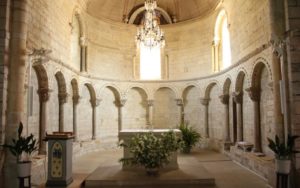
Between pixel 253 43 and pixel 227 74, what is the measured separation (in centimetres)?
292

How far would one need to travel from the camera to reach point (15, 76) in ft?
21.7

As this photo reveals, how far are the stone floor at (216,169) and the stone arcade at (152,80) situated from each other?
0.33 metres

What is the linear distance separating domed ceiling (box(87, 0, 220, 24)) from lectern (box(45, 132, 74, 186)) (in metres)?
8.84

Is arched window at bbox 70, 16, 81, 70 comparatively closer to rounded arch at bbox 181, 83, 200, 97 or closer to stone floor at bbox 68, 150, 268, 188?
stone floor at bbox 68, 150, 268, 188

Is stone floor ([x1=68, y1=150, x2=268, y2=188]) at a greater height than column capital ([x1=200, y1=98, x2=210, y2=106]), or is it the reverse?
column capital ([x1=200, y1=98, x2=210, y2=106])

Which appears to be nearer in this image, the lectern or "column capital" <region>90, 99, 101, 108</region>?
the lectern

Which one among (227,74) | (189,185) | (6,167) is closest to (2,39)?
(6,167)

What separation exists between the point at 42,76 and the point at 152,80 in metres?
7.23

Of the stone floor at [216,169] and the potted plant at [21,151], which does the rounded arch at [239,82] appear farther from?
the potted plant at [21,151]

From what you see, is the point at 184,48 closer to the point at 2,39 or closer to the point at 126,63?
the point at 126,63

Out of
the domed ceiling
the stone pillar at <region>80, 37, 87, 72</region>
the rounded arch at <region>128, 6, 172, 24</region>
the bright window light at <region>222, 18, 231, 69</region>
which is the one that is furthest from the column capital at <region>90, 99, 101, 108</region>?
the bright window light at <region>222, 18, 231, 69</region>

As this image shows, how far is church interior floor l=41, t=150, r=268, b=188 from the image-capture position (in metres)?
7.21

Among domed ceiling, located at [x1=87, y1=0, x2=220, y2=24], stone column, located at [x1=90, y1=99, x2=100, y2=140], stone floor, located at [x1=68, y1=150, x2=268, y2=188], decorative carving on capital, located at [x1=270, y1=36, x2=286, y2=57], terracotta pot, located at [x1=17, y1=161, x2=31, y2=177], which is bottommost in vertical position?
stone floor, located at [x1=68, y1=150, x2=268, y2=188]

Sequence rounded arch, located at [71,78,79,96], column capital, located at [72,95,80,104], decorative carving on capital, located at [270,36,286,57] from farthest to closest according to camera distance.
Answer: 1. column capital, located at [72,95,80,104]
2. rounded arch, located at [71,78,79,96]
3. decorative carving on capital, located at [270,36,286,57]
